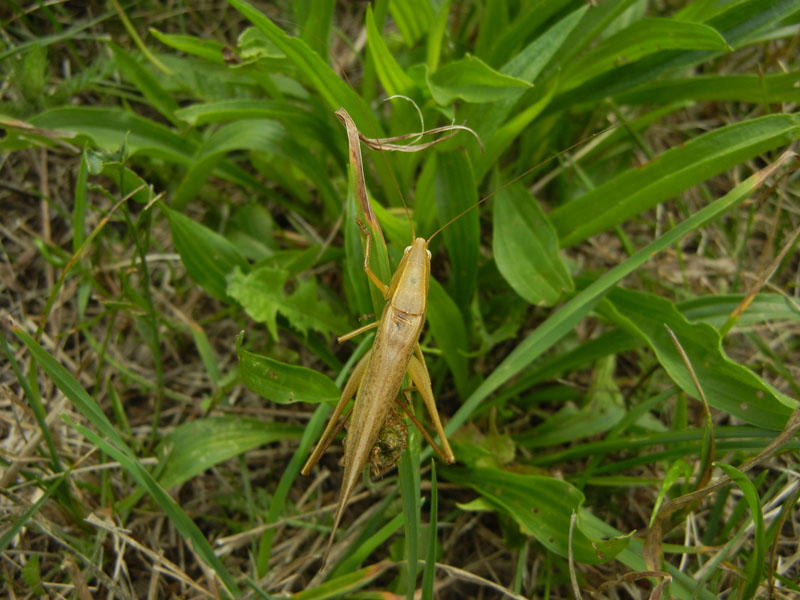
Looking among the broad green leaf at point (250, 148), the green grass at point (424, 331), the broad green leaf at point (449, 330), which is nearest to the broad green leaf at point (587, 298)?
the green grass at point (424, 331)

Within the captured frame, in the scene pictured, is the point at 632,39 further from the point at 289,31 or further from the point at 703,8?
the point at 289,31

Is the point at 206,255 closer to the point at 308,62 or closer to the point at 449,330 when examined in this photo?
the point at 308,62

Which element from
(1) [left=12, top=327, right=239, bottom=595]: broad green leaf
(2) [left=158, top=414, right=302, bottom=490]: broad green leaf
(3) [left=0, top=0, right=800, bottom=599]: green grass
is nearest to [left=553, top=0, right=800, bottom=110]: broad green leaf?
(3) [left=0, top=0, right=800, bottom=599]: green grass

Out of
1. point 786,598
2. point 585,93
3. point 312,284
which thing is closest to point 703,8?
point 585,93

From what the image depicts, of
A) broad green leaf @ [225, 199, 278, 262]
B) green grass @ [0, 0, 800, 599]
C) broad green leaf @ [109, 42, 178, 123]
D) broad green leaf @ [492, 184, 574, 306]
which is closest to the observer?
green grass @ [0, 0, 800, 599]

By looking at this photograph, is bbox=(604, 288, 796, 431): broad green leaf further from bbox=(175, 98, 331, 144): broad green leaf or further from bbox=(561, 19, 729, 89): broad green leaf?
bbox=(175, 98, 331, 144): broad green leaf
